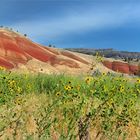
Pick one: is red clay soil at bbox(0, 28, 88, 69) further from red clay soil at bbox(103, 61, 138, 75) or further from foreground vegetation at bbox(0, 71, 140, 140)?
foreground vegetation at bbox(0, 71, 140, 140)

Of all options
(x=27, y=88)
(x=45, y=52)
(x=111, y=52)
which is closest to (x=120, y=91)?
(x=27, y=88)

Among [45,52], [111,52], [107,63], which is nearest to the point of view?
[45,52]

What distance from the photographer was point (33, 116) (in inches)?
371

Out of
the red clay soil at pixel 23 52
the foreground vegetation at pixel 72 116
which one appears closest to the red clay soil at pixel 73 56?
the red clay soil at pixel 23 52

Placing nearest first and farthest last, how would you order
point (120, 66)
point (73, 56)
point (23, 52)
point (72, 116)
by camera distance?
point (72, 116) → point (23, 52) → point (73, 56) → point (120, 66)

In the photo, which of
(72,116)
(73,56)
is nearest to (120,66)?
(73,56)

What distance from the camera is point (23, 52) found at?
164 ft

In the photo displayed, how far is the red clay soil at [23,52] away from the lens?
48.0 meters

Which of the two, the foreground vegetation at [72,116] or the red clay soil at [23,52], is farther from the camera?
the red clay soil at [23,52]

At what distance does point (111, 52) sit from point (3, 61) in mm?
70256

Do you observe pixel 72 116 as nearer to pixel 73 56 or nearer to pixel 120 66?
pixel 73 56

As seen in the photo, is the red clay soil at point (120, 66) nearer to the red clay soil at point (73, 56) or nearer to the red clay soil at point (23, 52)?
the red clay soil at point (73, 56)

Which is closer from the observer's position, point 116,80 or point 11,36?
point 116,80

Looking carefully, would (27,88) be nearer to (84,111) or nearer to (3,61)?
(84,111)
